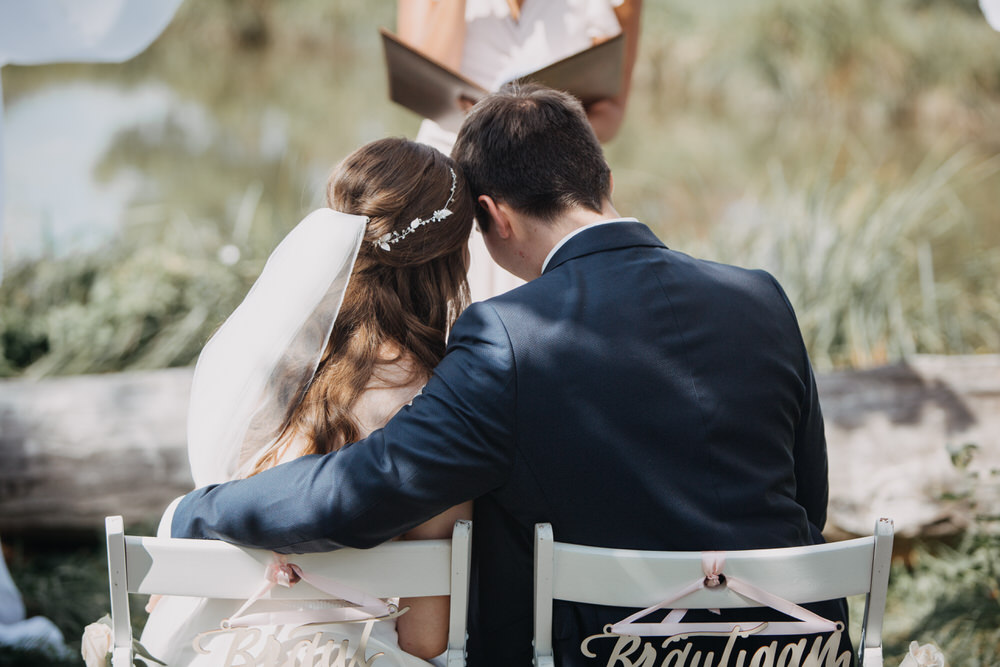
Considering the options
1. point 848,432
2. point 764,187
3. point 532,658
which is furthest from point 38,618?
point 764,187

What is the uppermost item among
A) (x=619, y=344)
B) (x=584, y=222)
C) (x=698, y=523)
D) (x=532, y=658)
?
(x=584, y=222)

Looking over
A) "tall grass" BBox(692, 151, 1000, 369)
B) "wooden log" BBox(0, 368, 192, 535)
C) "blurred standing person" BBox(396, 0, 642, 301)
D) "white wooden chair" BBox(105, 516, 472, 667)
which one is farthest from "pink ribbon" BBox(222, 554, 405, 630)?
"tall grass" BBox(692, 151, 1000, 369)

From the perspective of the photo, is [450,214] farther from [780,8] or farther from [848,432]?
[780,8]

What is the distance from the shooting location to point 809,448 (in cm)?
169

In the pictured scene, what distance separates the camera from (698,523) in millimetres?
1475

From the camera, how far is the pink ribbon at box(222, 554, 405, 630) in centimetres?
143

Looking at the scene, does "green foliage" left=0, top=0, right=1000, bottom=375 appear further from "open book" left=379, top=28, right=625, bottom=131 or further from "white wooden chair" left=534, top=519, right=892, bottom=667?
"white wooden chair" left=534, top=519, right=892, bottom=667

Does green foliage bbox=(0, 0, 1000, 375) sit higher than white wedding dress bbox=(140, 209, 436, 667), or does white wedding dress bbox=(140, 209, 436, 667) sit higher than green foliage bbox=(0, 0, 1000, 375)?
white wedding dress bbox=(140, 209, 436, 667)

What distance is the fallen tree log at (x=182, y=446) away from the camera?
11.4 ft

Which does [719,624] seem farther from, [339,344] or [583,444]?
[339,344]

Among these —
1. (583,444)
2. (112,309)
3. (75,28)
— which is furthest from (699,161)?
(583,444)

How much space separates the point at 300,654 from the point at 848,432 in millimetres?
2739

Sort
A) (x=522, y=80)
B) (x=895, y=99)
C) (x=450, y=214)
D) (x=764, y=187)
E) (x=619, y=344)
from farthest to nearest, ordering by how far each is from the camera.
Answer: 1. (x=895, y=99)
2. (x=764, y=187)
3. (x=522, y=80)
4. (x=450, y=214)
5. (x=619, y=344)

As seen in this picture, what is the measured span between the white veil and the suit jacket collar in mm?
399
